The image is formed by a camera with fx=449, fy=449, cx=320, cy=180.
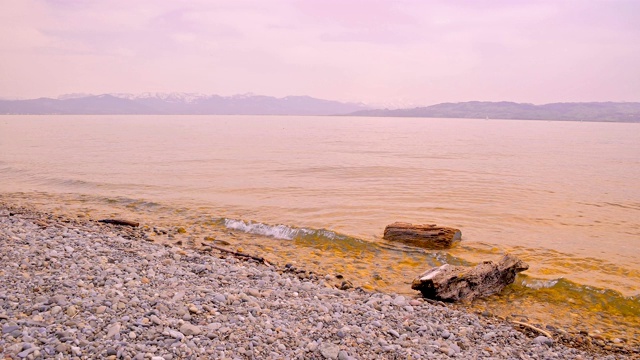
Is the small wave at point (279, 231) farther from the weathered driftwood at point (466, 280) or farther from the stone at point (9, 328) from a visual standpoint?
the stone at point (9, 328)

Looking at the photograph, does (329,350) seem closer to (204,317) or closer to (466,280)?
(204,317)

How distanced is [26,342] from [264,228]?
1012cm

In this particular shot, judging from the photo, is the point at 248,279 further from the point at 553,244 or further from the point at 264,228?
the point at 553,244

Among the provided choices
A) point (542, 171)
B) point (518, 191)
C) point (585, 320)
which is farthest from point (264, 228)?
point (542, 171)

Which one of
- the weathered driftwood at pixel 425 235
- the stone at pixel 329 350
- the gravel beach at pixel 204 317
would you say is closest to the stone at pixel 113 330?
the gravel beach at pixel 204 317

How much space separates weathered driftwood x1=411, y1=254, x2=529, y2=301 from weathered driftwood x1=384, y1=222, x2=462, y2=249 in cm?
287

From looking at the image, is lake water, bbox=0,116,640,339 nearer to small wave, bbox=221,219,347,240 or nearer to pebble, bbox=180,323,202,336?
small wave, bbox=221,219,347,240

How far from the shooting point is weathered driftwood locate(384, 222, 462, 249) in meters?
13.4

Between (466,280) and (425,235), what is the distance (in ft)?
A: 13.6

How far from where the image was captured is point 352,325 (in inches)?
270

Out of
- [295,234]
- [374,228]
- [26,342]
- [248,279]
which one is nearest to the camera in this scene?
[26,342]

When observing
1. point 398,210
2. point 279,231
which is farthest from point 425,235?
point 398,210

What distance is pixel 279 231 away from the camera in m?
14.9

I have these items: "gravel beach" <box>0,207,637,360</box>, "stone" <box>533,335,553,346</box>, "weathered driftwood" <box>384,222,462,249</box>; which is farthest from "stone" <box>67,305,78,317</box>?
"weathered driftwood" <box>384,222,462,249</box>
